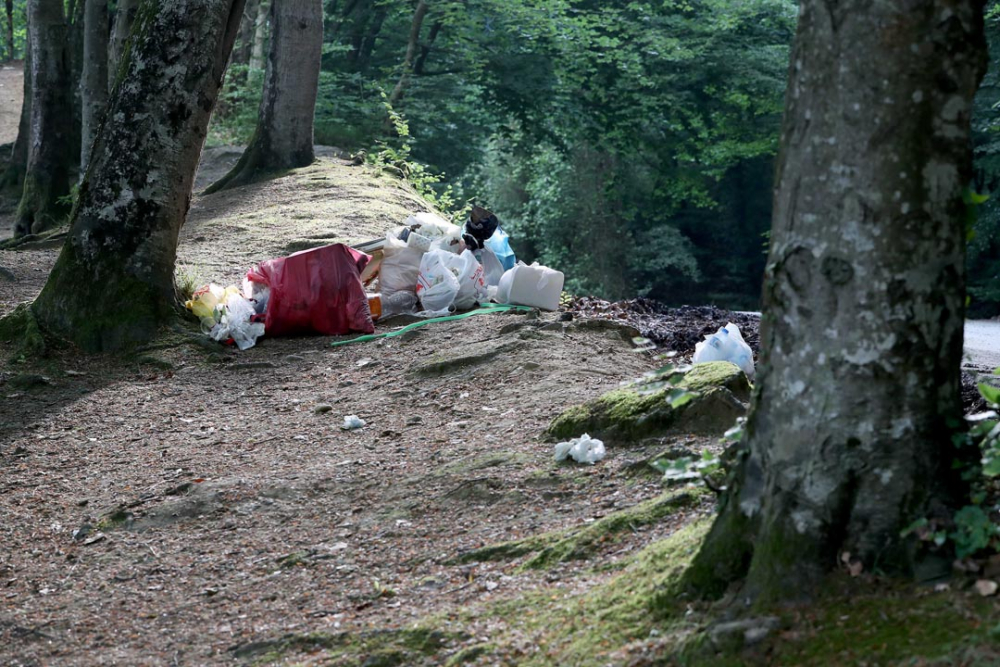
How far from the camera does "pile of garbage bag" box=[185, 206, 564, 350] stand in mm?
8352

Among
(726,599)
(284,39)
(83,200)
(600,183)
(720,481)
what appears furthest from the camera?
(600,183)

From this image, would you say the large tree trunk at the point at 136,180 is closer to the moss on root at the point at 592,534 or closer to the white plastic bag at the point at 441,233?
the white plastic bag at the point at 441,233

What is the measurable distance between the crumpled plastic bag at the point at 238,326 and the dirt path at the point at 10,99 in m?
18.2

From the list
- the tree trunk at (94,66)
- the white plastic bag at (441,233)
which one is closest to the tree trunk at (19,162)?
the tree trunk at (94,66)

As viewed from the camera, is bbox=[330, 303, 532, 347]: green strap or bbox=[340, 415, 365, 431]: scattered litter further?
bbox=[330, 303, 532, 347]: green strap

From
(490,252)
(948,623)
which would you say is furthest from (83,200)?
(948,623)

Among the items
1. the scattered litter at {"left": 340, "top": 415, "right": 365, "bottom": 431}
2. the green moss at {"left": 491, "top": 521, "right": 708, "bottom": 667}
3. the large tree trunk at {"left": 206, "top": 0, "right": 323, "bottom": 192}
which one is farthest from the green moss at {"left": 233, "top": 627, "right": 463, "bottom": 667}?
the large tree trunk at {"left": 206, "top": 0, "right": 323, "bottom": 192}

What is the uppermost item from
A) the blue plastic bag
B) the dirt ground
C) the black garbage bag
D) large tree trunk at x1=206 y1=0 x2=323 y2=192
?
large tree trunk at x1=206 y1=0 x2=323 y2=192

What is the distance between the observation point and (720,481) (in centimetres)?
373

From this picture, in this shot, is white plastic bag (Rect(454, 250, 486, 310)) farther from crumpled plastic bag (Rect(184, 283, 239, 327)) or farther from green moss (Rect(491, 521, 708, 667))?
green moss (Rect(491, 521, 708, 667))

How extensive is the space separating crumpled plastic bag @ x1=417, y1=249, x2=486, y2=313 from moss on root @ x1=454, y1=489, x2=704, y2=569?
4784 millimetres

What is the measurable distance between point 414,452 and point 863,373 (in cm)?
337

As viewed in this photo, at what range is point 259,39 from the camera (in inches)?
941

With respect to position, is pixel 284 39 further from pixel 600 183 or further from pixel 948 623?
pixel 600 183
